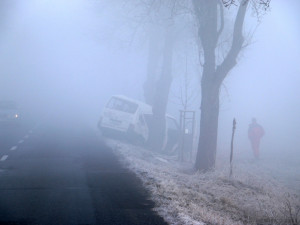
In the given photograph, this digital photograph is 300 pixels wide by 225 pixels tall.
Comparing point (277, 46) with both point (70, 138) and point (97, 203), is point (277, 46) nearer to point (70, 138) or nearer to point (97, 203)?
point (70, 138)

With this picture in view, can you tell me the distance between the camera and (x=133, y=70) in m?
61.0

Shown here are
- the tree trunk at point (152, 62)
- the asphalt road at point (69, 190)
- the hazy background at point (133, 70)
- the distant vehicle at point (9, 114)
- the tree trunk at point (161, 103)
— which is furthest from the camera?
the hazy background at point (133, 70)

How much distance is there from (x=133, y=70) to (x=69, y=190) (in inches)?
2055

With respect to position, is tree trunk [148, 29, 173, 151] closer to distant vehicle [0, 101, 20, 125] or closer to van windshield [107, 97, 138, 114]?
van windshield [107, 97, 138, 114]

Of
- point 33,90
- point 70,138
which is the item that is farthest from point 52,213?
point 33,90

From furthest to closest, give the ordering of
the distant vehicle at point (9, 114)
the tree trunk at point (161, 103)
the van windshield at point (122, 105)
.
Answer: the distant vehicle at point (9, 114) < the van windshield at point (122, 105) < the tree trunk at point (161, 103)

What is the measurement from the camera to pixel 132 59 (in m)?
53.7

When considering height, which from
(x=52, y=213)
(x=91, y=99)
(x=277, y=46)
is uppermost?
(x=277, y=46)

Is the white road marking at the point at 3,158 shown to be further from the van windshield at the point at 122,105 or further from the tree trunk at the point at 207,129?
the van windshield at the point at 122,105

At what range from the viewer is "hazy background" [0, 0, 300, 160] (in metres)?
33.5

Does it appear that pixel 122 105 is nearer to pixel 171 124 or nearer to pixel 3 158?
pixel 171 124

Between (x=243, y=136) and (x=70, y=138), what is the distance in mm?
22922

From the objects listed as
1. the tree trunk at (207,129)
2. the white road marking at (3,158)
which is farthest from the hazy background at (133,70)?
the white road marking at (3,158)

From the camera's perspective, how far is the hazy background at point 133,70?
33469mm
